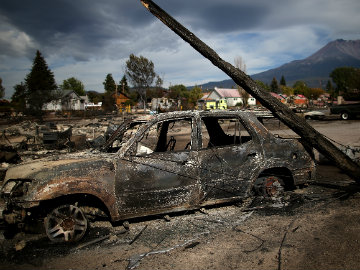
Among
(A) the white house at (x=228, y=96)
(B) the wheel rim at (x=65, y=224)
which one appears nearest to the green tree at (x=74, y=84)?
(A) the white house at (x=228, y=96)

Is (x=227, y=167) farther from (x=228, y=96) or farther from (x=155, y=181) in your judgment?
(x=228, y=96)

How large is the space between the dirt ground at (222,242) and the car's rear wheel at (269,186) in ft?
0.49

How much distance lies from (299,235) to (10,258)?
12.6 ft

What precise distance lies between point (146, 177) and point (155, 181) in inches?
5.9

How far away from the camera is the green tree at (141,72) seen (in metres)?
45.5

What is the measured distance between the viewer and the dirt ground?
2863 millimetres

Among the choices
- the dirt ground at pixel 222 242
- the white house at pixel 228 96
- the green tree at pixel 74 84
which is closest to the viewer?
the dirt ground at pixel 222 242

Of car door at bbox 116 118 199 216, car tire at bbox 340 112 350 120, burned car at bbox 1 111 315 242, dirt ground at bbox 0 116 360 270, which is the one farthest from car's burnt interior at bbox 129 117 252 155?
car tire at bbox 340 112 350 120

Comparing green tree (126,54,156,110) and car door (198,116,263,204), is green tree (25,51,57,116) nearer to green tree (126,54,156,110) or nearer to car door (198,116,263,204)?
green tree (126,54,156,110)

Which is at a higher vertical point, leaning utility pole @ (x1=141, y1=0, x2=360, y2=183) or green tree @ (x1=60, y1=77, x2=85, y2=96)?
green tree @ (x1=60, y1=77, x2=85, y2=96)

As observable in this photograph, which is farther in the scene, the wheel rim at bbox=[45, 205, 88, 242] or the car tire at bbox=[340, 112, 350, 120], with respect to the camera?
the car tire at bbox=[340, 112, 350, 120]

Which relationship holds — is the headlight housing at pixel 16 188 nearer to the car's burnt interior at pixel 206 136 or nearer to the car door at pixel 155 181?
the car door at pixel 155 181

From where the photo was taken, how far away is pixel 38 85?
61.5 m

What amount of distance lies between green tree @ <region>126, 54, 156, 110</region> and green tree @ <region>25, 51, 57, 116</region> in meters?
15.7
